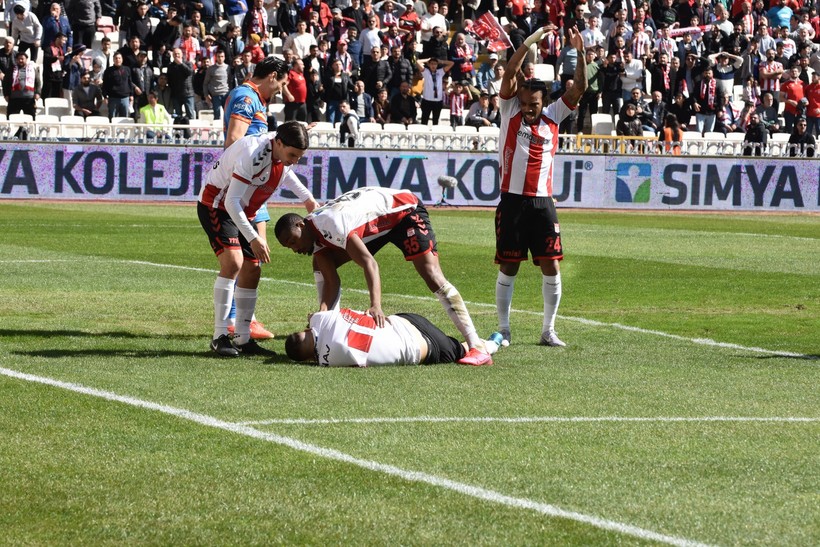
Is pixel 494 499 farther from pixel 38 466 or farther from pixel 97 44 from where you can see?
pixel 97 44

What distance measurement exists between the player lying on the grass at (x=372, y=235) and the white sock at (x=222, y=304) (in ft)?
2.37

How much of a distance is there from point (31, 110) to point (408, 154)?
8562mm

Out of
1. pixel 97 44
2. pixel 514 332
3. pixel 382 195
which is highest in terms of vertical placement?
pixel 97 44

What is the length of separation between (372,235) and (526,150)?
1746 millimetres

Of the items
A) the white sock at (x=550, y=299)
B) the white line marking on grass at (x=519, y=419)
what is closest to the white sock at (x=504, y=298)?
the white sock at (x=550, y=299)

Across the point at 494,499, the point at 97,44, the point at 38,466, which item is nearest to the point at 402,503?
the point at 494,499

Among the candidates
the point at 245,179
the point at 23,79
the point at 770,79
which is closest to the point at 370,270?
the point at 245,179

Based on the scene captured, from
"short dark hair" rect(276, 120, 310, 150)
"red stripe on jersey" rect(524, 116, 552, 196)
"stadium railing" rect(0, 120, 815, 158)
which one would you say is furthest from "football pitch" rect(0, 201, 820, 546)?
"stadium railing" rect(0, 120, 815, 158)

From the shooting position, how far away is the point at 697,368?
31.3 ft

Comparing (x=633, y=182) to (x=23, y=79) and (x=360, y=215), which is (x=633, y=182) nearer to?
(x=23, y=79)

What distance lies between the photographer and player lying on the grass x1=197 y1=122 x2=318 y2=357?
955 centimetres

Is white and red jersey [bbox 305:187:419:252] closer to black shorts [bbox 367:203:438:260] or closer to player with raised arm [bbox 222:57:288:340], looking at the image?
black shorts [bbox 367:203:438:260]

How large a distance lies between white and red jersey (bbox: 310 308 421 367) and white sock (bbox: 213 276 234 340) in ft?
3.01

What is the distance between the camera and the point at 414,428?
7.08 meters
